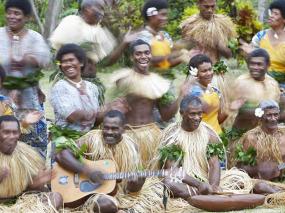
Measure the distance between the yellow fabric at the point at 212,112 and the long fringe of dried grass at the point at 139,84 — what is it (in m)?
0.36

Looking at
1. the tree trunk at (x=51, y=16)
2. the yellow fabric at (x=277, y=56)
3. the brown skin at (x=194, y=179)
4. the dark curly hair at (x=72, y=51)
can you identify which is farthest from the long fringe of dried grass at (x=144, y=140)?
the tree trunk at (x=51, y=16)

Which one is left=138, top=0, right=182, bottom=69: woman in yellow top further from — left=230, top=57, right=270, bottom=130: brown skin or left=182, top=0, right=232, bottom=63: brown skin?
left=230, top=57, right=270, bottom=130: brown skin

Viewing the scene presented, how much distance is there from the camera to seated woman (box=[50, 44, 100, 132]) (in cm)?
457

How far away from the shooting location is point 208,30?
5.93 metres

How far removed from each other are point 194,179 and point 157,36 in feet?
5.26

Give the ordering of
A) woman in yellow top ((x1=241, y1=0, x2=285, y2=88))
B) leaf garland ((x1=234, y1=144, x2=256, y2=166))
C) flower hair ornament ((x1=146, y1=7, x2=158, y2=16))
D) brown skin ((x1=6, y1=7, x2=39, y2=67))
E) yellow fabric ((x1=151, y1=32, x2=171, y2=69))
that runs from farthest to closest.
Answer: woman in yellow top ((x1=241, y1=0, x2=285, y2=88)) → flower hair ornament ((x1=146, y1=7, x2=158, y2=16)) → yellow fabric ((x1=151, y1=32, x2=171, y2=69)) → leaf garland ((x1=234, y1=144, x2=256, y2=166)) → brown skin ((x1=6, y1=7, x2=39, y2=67))

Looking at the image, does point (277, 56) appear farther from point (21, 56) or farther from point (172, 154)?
point (21, 56)

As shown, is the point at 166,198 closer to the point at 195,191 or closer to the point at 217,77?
the point at 195,191

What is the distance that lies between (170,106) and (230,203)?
1.15 meters

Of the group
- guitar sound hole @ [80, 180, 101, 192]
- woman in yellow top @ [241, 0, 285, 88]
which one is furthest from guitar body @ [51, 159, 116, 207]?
woman in yellow top @ [241, 0, 285, 88]

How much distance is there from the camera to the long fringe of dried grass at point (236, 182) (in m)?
4.66

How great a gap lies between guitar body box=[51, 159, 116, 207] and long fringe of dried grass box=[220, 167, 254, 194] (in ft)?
3.03

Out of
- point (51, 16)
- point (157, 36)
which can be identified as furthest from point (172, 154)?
point (51, 16)

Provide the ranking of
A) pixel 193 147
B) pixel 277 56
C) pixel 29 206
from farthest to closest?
pixel 277 56
pixel 193 147
pixel 29 206
